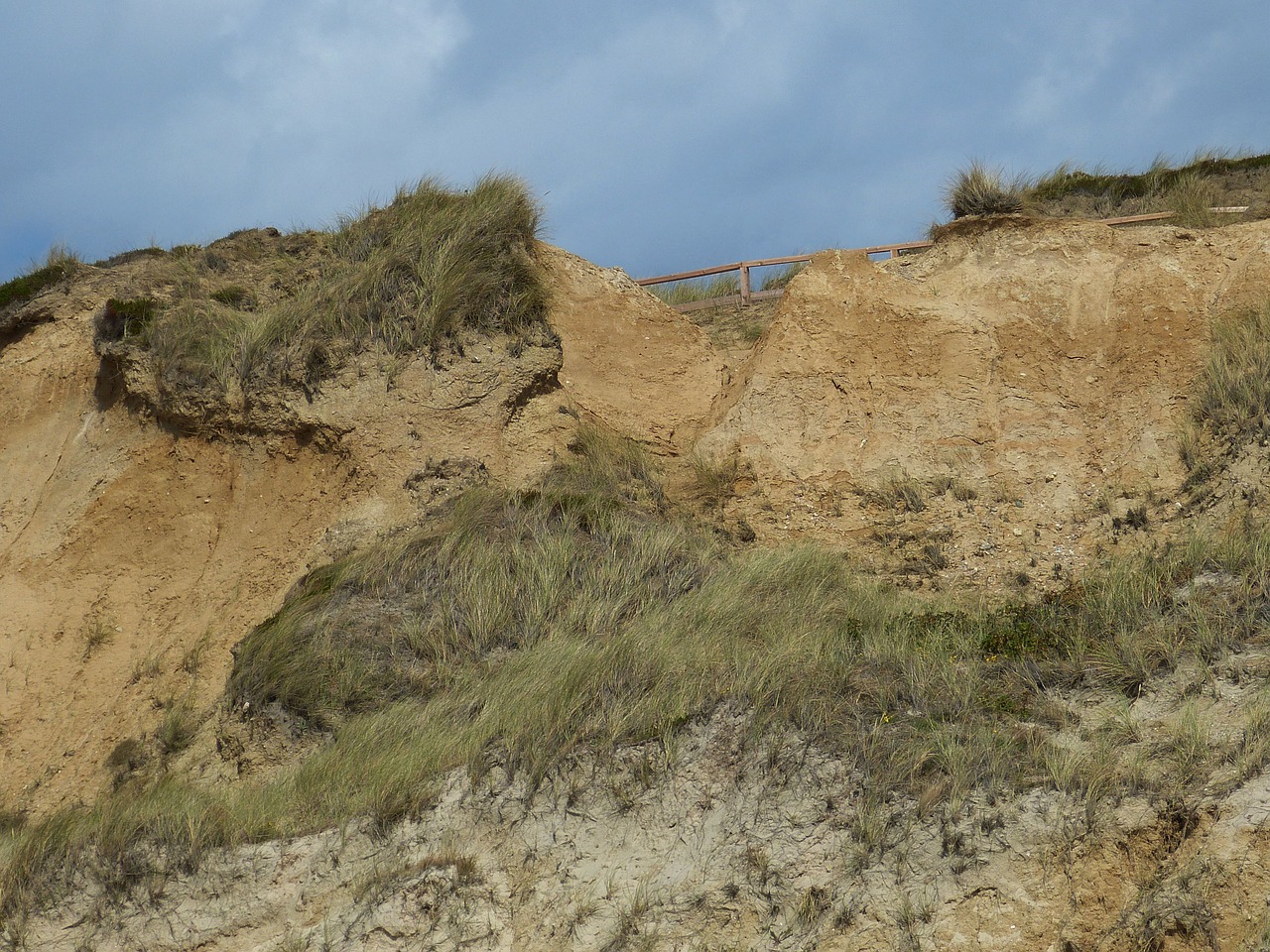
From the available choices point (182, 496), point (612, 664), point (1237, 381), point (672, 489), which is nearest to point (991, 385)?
point (1237, 381)

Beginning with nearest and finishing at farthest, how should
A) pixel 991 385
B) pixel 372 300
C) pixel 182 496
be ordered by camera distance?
pixel 182 496
pixel 372 300
pixel 991 385

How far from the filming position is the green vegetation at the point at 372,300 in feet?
37.2

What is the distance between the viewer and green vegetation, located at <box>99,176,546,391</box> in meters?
11.3

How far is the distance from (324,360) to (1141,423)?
24.6 feet

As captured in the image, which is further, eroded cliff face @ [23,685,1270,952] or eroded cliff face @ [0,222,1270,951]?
eroded cliff face @ [0,222,1270,951]

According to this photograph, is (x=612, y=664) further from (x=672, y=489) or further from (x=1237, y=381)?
(x=1237, y=381)

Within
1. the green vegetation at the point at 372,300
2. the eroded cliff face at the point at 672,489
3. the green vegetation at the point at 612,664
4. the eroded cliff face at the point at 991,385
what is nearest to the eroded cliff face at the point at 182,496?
the eroded cliff face at the point at 672,489

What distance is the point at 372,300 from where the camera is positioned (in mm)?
11609

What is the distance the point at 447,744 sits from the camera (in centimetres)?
771

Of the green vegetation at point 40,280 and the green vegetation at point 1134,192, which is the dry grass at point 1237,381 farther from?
the green vegetation at point 40,280

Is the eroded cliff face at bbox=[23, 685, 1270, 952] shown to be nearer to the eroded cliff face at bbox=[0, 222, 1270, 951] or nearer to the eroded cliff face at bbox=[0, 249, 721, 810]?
the eroded cliff face at bbox=[0, 222, 1270, 951]

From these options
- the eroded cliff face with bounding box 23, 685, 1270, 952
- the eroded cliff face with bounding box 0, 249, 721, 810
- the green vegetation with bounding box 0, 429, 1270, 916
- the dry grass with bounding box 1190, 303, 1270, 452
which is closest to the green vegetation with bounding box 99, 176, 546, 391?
the eroded cliff face with bounding box 0, 249, 721, 810

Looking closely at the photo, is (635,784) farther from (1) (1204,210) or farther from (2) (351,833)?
(1) (1204,210)

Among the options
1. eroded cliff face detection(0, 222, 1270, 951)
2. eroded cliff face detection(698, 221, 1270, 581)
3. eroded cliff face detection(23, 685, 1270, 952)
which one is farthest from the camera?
eroded cliff face detection(698, 221, 1270, 581)
